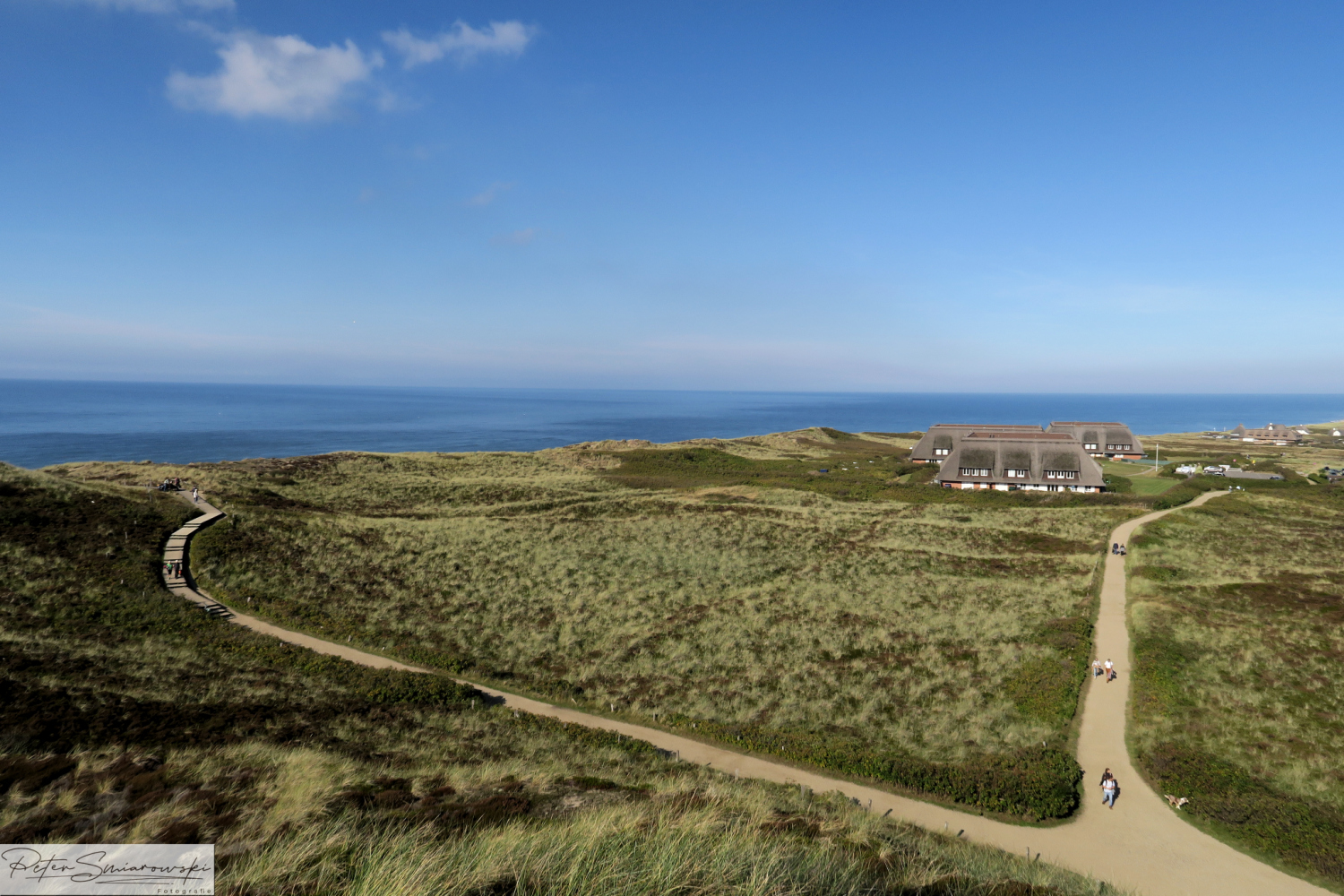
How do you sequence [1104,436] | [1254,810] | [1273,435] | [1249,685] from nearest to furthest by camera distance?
[1254,810] < [1249,685] < [1104,436] < [1273,435]

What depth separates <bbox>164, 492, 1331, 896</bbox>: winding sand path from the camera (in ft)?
45.9

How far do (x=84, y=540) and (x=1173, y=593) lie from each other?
61.8 meters

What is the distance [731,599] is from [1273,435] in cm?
15412

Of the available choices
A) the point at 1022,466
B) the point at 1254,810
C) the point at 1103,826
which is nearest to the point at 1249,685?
the point at 1254,810

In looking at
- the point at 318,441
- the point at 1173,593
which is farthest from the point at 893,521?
the point at 318,441

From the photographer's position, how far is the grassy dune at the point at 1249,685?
1602cm

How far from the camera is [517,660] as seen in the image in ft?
86.8

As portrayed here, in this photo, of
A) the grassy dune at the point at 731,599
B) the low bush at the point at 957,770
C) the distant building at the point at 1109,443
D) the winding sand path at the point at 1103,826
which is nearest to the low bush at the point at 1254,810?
the winding sand path at the point at 1103,826

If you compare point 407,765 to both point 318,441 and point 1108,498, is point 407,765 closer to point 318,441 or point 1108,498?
point 1108,498

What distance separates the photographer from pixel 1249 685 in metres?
23.3

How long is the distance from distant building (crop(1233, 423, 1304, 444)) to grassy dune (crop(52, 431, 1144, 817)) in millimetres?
102170

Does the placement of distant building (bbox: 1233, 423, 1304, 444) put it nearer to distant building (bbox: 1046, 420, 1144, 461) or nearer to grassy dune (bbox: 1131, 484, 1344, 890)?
distant building (bbox: 1046, 420, 1144, 461)
